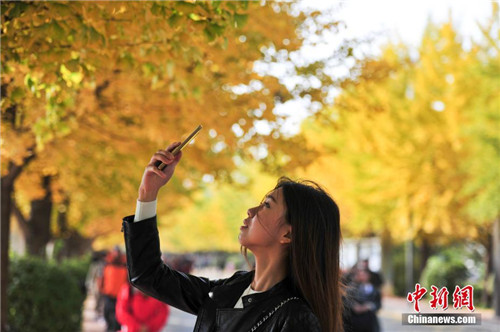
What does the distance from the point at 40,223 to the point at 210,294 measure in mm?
15109

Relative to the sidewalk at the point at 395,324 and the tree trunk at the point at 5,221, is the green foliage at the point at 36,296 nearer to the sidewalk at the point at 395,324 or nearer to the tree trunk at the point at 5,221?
the tree trunk at the point at 5,221

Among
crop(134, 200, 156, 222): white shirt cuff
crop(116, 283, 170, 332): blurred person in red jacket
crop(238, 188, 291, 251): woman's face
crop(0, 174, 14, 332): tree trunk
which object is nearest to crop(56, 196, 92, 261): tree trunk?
crop(0, 174, 14, 332): tree trunk

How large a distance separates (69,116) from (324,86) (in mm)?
3703

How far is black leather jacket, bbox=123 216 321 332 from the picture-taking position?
106 inches

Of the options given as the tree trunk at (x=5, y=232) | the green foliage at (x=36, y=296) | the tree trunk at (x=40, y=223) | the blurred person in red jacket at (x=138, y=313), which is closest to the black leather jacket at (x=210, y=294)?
the blurred person in red jacket at (x=138, y=313)

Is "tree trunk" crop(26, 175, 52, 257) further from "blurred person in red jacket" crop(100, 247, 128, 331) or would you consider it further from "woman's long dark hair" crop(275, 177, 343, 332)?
"woman's long dark hair" crop(275, 177, 343, 332)

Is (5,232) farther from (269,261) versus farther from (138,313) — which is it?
(269,261)

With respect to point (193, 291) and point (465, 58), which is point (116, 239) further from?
point (193, 291)

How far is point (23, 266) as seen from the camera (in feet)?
41.5

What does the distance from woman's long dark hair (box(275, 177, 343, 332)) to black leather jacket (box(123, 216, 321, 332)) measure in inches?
2.8

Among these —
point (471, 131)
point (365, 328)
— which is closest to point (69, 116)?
point (365, 328)

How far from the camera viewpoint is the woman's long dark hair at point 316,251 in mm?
2799

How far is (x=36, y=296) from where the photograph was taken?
12.6m

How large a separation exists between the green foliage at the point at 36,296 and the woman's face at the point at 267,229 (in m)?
10.3
